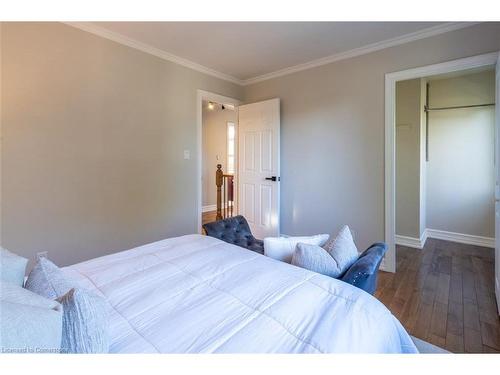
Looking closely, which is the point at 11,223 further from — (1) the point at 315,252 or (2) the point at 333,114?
(2) the point at 333,114

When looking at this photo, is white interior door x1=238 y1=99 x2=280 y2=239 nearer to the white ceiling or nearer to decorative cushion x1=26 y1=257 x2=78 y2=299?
the white ceiling

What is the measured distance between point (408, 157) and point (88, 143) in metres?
4.10

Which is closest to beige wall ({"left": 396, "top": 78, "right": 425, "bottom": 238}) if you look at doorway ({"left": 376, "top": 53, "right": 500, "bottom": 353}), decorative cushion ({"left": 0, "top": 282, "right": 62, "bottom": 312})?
doorway ({"left": 376, "top": 53, "right": 500, "bottom": 353})

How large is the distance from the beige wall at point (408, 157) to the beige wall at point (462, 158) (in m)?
0.55

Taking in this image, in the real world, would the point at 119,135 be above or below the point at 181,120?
below

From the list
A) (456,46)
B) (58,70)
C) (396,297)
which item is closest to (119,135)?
(58,70)

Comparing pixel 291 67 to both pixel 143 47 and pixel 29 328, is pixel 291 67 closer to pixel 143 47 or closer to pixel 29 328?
pixel 143 47

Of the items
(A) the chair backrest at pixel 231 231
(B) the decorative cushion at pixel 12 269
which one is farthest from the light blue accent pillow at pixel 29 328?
(A) the chair backrest at pixel 231 231

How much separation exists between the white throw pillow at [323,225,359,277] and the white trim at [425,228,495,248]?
338 centimetres

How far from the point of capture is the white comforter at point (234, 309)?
80cm
